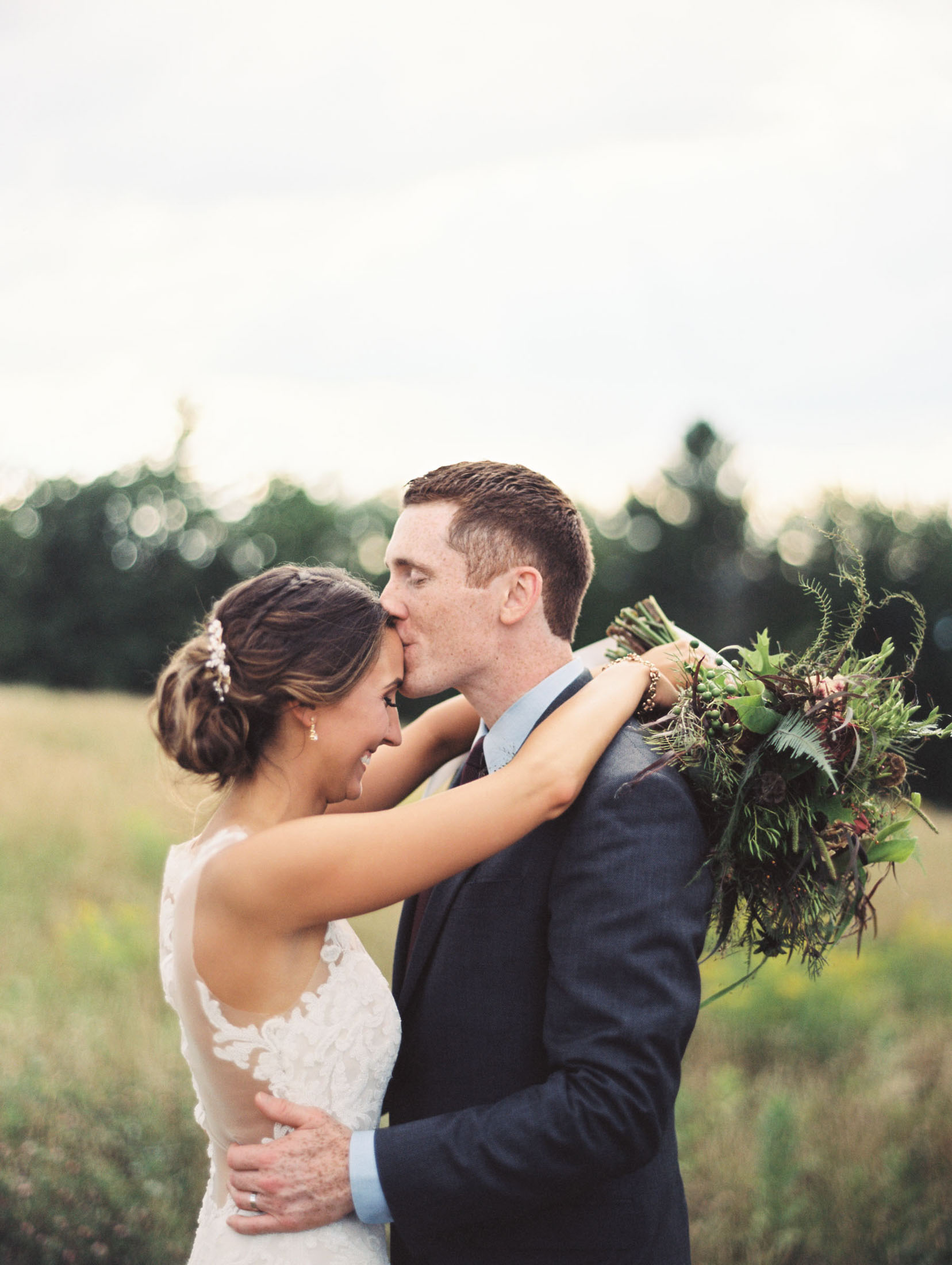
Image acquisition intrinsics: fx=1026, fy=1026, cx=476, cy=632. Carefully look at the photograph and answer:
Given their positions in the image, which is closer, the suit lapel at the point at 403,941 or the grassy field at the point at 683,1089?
the suit lapel at the point at 403,941

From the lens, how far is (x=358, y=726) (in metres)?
2.95

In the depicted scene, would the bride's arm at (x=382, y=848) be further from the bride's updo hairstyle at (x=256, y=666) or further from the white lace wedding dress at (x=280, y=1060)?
the bride's updo hairstyle at (x=256, y=666)

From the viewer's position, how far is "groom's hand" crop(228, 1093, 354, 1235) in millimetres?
2611

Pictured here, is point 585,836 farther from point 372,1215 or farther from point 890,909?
point 890,909

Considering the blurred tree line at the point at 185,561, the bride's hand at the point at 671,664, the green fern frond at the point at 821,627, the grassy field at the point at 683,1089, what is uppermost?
the green fern frond at the point at 821,627

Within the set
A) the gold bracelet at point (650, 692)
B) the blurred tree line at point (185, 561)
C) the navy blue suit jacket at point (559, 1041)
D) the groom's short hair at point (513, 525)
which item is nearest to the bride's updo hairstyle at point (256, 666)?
the groom's short hair at point (513, 525)

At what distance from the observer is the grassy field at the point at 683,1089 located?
19.5 feet

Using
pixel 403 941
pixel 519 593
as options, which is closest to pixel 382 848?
pixel 403 941

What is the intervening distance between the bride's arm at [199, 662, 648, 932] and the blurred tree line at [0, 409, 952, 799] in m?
19.1

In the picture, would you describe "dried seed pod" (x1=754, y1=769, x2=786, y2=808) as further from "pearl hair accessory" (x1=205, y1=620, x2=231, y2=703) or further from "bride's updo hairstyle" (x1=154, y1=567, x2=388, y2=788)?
"pearl hair accessory" (x1=205, y1=620, x2=231, y2=703)

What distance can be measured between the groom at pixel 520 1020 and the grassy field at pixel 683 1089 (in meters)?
2.25

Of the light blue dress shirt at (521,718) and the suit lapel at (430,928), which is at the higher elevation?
the light blue dress shirt at (521,718)

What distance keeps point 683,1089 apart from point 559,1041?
5259 millimetres

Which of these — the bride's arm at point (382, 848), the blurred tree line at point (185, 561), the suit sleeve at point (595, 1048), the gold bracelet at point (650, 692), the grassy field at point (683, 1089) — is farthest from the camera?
the blurred tree line at point (185, 561)
